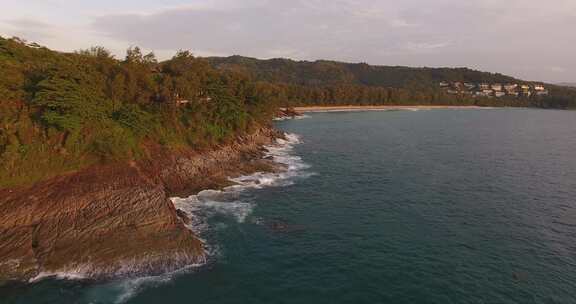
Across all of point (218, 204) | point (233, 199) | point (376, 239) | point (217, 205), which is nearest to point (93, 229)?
point (217, 205)

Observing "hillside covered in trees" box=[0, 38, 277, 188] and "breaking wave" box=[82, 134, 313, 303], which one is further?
"hillside covered in trees" box=[0, 38, 277, 188]

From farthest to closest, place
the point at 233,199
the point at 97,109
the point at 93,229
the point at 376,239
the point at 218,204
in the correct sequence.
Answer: the point at 233,199 < the point at 97,109 < the point at 218,204 < the point at 376,239 < the point at 93,229

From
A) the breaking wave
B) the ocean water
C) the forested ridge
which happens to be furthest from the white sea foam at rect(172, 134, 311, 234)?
the forested ridge

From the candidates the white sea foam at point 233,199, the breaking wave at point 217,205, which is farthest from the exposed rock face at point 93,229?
the white sea foam at point 233,199

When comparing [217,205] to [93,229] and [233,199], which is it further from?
[93,229]

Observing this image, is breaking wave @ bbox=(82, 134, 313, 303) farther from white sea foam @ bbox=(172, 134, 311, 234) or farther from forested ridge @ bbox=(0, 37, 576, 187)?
forested ridge @ bbox=(0, 37, 576, 187)

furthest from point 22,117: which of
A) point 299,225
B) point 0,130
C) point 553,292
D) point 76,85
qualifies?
point 553,292
